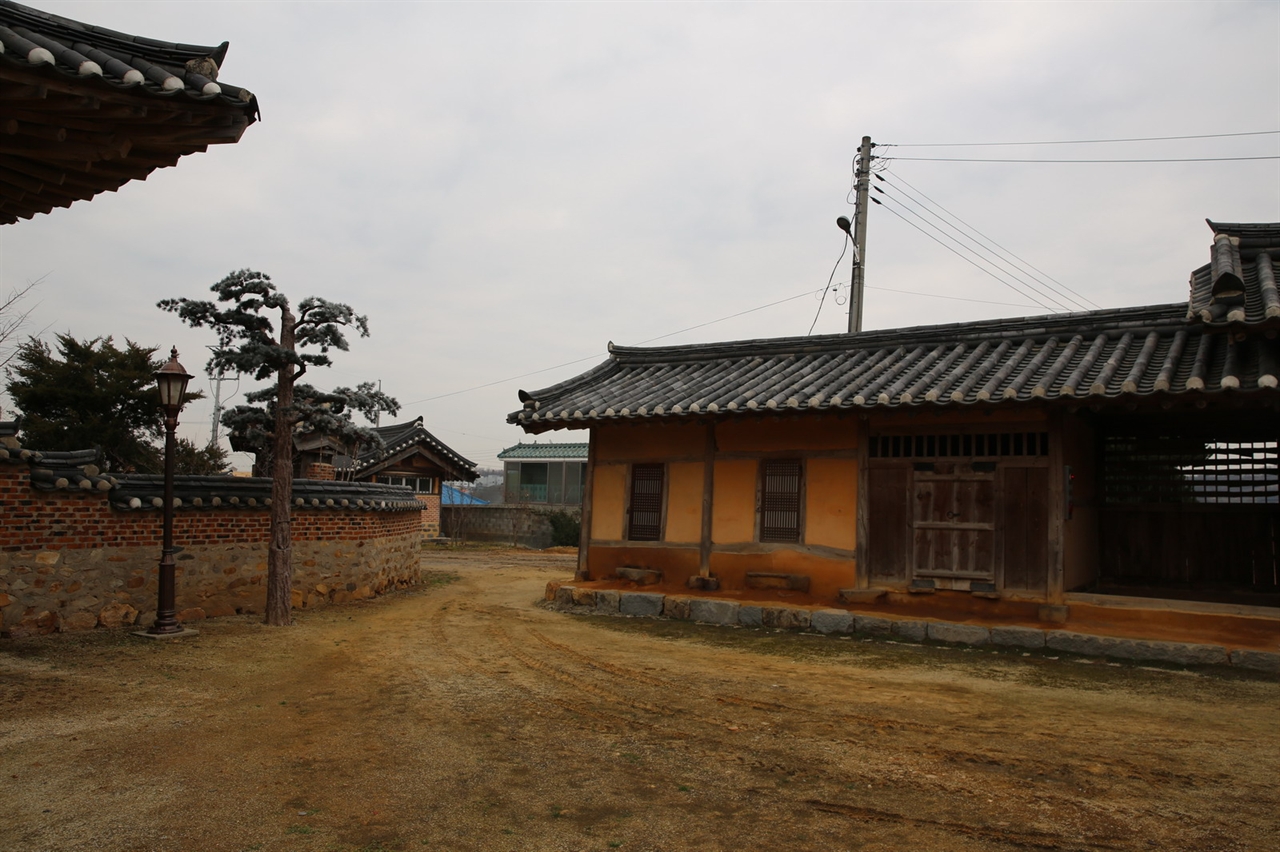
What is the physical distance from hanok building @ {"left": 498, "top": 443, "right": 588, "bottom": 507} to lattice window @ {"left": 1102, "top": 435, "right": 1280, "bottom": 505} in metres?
27.4

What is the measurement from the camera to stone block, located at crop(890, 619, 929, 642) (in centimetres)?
1030

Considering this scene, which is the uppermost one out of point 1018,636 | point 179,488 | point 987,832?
point 179,488

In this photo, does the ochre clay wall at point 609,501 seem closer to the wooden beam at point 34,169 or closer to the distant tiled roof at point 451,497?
the wooden beam at point 34,169

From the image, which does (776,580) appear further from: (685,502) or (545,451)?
(545,451)

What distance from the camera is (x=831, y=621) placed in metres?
10.8

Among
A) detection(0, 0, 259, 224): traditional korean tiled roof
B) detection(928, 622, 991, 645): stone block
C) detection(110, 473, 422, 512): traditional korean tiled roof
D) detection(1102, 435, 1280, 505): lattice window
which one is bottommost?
detection(928, 622, 991, 645): stone block

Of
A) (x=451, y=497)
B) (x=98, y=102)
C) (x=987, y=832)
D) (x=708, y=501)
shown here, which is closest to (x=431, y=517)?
(x=451, y=497)

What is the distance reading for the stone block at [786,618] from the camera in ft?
36.3

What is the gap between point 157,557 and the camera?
33.7ft

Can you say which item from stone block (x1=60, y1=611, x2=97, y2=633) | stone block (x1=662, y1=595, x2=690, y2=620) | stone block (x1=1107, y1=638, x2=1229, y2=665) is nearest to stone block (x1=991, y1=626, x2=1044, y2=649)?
stone block (x1=1107, y1=638, x2=1229, y2=665)

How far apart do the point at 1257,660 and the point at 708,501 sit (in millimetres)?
6999

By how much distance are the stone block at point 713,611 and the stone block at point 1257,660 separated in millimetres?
5768

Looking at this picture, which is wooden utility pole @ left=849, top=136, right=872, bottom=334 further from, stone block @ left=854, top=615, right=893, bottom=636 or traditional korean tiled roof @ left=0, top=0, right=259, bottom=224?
traditional korean tiled roof @ left=0, top=0, right=259, bottom=224

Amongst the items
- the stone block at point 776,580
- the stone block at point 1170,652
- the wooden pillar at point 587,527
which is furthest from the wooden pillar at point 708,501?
the stone block at point 1170,652
